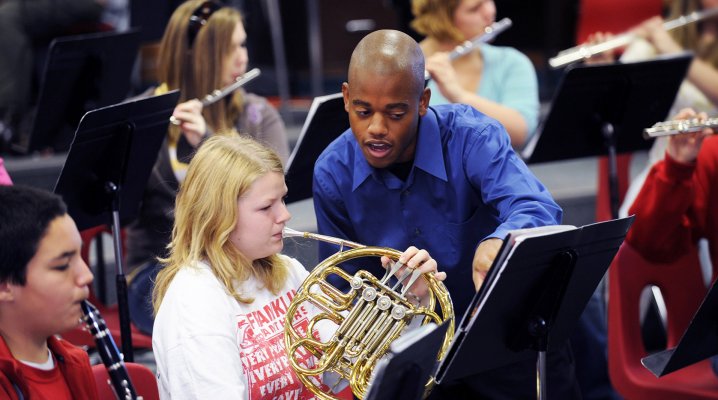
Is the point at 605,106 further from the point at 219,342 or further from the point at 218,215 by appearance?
the point at 219,342

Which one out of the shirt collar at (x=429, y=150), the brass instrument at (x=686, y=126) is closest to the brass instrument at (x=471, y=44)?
the brass instrument at (x=686, y=126)

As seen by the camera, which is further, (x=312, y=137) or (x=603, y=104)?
(x=603, y=104)

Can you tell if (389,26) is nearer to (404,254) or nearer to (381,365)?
(404,254)

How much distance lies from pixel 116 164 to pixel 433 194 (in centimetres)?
92

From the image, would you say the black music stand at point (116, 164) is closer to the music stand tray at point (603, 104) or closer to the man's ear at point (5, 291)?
the man's ear at point (5, 291)

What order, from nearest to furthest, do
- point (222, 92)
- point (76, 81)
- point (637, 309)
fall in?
1. point (637, 309)
2. point (222, 92)
3. point (76, 81)

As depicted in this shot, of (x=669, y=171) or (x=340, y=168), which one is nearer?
(x=340, y=168)

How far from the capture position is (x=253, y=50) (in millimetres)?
Answer: 6121

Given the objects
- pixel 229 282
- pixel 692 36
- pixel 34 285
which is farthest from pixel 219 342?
pixel 692 36

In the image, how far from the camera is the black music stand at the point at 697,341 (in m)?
2.25

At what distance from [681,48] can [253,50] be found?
271 centimetres

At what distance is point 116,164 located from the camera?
2871 millimetres

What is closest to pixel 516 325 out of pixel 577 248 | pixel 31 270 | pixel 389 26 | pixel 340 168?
pixel 577 248

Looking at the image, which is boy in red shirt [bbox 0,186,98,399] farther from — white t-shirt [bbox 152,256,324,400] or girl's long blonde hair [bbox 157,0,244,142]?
girl's long blonde hair [bbox 157,0,244,142]
